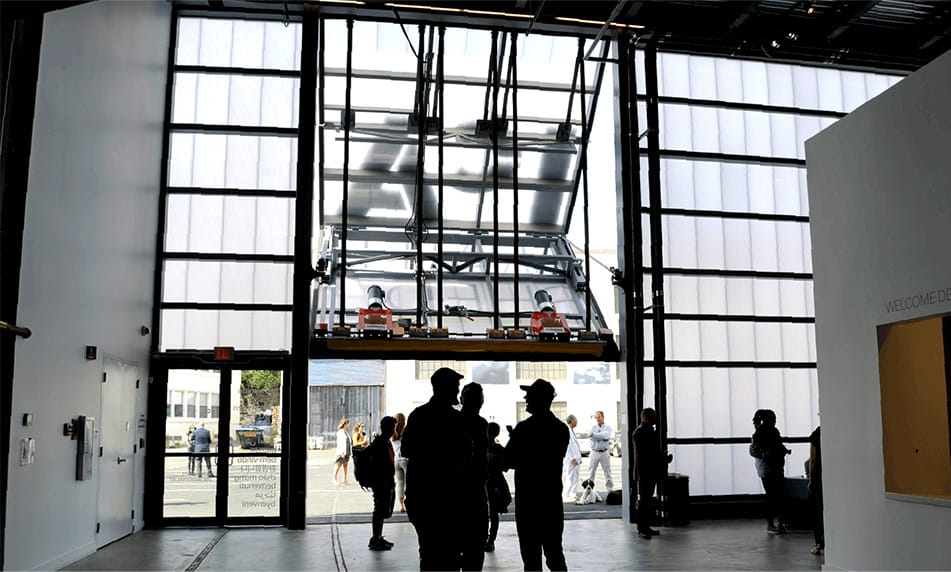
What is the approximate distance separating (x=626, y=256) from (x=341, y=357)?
12.8ft

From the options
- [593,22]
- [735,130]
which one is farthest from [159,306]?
[735,130]

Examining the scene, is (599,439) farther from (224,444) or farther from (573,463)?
(224,444)

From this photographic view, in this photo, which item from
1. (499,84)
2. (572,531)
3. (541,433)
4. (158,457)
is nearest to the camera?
(541,433)

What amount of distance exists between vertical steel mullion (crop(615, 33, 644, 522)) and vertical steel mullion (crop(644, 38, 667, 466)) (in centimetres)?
19

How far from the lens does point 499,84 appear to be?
12.6 m

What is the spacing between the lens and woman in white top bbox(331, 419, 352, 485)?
40.7ft

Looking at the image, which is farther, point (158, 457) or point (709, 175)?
point (709, 175)

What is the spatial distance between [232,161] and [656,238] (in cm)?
563

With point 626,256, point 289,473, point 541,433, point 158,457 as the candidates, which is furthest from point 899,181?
point 158,457

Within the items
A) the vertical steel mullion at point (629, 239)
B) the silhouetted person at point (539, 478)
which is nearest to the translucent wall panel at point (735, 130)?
the vertical steel mullion at point (629, 239)

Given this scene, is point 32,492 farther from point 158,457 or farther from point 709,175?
point 709,175

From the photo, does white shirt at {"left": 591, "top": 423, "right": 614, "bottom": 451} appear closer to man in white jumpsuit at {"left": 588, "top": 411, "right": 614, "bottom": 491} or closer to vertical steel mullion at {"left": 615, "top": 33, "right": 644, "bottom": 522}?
man in white jumpsuit at {"left": 588, "top": 411, "right": 614, "bottom": 491}

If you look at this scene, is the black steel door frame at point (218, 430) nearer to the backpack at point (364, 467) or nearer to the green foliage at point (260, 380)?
the green foliage at point (260, 380)

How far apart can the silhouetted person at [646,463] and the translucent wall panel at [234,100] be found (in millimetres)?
5892
